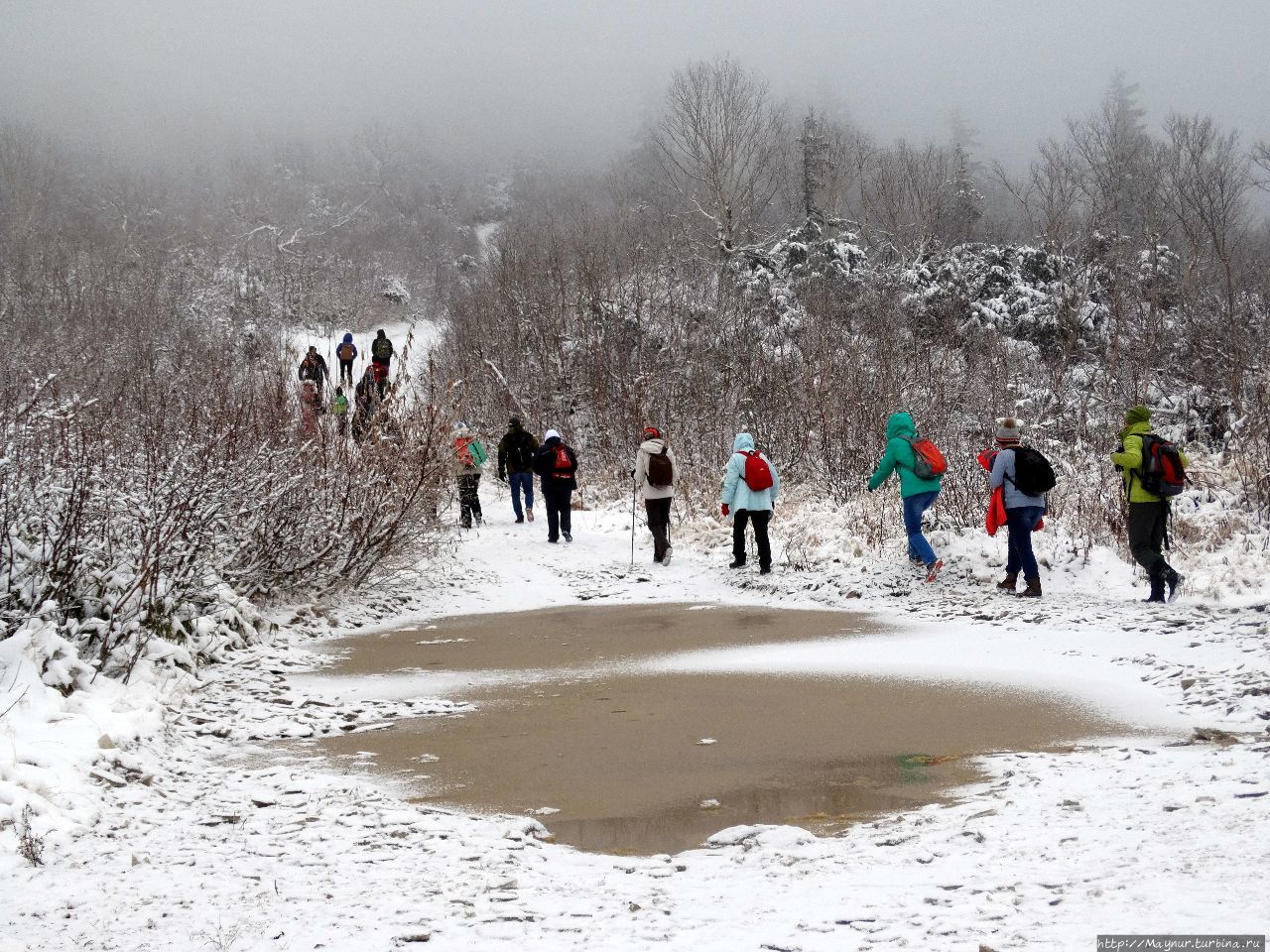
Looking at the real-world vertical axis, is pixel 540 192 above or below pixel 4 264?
above

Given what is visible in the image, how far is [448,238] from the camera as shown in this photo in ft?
211

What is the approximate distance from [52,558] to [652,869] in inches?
202

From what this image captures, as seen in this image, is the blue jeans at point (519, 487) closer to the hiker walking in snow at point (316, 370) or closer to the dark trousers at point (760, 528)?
the hiker walking in snow at point (316, 370)

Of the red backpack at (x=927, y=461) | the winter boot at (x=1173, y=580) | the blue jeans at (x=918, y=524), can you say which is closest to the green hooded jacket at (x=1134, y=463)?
the winter boot at (x=1173, y=580)

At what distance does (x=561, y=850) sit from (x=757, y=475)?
969 centimetres

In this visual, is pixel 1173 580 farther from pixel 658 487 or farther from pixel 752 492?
A: pixel 658 487

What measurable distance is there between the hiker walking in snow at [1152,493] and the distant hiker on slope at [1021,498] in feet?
2.78

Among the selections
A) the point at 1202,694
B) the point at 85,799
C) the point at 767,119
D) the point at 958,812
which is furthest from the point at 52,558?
the point at 767,119

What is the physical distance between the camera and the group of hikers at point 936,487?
9812mm

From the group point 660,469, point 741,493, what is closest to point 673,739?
point 741,493

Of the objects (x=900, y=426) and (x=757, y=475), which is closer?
(x=900, y=426)

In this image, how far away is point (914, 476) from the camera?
12094mm

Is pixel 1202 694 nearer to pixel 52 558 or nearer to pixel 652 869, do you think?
pixel 652 869

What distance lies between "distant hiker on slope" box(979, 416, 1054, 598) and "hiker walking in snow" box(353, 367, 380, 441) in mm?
7220
